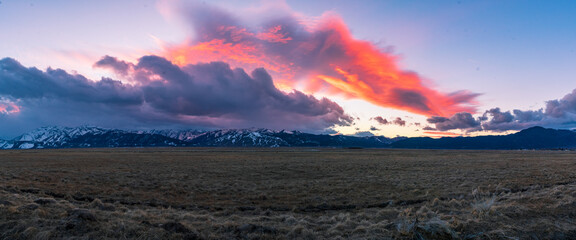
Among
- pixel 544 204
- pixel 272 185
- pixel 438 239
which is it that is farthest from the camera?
pixel 272 185

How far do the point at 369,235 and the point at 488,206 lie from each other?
20.5 ft

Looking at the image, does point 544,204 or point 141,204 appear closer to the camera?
point 544,204

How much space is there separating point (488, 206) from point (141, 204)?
731 inches

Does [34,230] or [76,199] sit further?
[76,199]

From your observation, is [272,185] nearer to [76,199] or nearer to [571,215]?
[76,199]

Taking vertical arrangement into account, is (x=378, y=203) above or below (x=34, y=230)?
below

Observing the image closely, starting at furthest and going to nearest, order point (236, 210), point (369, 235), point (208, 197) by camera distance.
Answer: point (208, 197)
point (236, 210)
point (369, 235)

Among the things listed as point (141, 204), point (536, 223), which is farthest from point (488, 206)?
point (141, 204)

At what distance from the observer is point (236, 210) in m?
14.8

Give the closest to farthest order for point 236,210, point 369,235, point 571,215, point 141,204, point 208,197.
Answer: point 369,235
point 571,215
point 236,210
point 141,204
point 208,197

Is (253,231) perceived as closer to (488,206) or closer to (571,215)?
(488,206)

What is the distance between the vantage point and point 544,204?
473 inches

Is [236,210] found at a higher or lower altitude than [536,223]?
lower

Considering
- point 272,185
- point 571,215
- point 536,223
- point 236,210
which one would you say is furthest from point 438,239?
point 272,185
